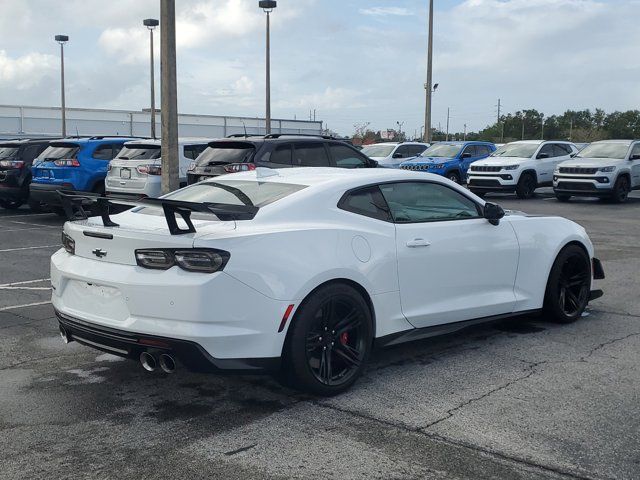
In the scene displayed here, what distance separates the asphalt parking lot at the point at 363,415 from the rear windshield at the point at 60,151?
9957 mm

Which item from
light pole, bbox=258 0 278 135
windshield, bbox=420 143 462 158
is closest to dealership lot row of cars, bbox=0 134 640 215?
windshield, bbox=420 143 462 158

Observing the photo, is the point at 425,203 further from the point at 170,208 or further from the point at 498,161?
the point at 498,161

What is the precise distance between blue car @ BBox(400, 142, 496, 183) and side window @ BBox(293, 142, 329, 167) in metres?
10.1

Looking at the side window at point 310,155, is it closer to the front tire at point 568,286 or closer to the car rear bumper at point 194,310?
the front tire at point 568,286

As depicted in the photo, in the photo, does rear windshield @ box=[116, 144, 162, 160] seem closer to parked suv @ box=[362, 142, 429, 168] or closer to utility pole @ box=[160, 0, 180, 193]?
utility pole @ box=[160, 0, 180, 193]

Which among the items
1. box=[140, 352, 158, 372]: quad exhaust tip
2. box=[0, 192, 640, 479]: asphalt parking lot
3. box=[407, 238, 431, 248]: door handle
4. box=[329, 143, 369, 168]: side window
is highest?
box=[329, 143, 369, 168]: side window

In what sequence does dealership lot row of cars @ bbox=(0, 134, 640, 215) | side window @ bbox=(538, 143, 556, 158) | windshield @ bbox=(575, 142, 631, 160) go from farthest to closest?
side window @ bbox=(538, 143, 556, 158)
windshield @ bbox=(575, 142, 631, 160)
dealership lot row of cars @ bbox=(0, 134, 640, 215)

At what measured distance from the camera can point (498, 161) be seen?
74.2 ft

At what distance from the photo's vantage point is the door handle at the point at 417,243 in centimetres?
540

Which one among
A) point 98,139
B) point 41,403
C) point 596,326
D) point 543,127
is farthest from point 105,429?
point 543,127

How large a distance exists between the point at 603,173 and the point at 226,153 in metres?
11.8

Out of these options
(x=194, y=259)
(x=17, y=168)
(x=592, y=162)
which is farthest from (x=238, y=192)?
(x=592, y=162)

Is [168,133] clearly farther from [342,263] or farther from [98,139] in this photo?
[342,263]

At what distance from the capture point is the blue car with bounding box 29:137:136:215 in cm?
1578
